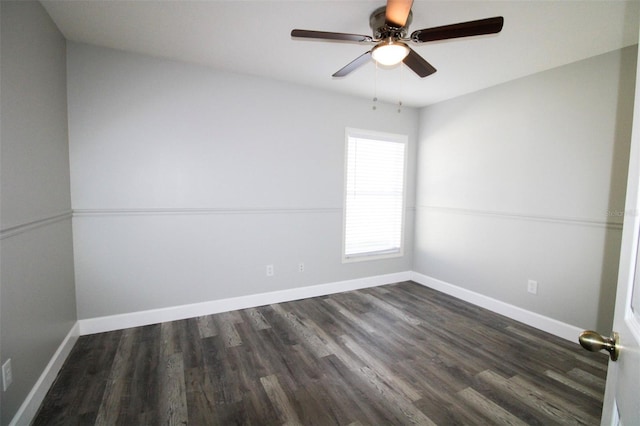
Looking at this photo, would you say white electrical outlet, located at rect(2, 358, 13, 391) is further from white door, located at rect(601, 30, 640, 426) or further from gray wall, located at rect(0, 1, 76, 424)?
white door, located at rect(601, 30, 640, 426)

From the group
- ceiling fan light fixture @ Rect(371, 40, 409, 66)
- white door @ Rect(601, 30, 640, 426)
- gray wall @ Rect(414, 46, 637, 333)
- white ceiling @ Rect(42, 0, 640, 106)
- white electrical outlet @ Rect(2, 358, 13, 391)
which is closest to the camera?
white door @ Rect(601, 30, 640, 426)

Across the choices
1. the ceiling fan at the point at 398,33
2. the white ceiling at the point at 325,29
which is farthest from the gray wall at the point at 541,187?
the ceiling fan at the point at 398,33

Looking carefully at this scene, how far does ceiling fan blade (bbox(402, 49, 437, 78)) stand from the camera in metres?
1.89

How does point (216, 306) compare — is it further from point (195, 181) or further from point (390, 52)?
point (390, 52)

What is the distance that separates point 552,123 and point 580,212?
0.86 metres

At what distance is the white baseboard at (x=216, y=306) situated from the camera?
2559mm

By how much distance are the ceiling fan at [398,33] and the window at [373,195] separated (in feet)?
5.57

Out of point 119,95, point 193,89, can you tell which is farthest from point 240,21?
point 119,95

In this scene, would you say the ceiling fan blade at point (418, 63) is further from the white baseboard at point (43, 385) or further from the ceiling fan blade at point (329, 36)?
the white baseboard at point (43, 385)

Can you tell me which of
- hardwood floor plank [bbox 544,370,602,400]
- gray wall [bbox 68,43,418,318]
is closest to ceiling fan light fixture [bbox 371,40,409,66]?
gray wall [bbox 68,43,418,318]

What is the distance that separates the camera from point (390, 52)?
1.79 m

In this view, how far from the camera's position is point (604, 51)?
232 centimetres

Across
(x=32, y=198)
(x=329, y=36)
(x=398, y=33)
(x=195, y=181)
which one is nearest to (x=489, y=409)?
(x=398, y=33)

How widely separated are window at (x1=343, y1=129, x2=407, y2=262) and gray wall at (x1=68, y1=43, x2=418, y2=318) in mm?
187
